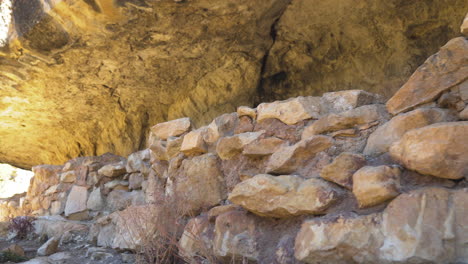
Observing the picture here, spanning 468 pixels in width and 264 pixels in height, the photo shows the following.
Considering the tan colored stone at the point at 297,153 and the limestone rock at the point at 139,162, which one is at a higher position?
the limestone rock at the point at 139,162

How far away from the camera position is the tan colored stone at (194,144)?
2131mm

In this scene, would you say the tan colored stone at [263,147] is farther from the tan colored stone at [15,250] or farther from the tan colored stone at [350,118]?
the tan colored stone at [15,250]

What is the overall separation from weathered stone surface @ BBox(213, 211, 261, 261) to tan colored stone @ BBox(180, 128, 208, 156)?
0.50 meters

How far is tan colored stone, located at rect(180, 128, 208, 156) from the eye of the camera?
2131 millimetres

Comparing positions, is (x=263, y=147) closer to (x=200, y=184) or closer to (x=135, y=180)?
(x=200, y=184)

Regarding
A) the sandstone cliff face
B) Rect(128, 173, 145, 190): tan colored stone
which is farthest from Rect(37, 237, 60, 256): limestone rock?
the sandstone cliff face

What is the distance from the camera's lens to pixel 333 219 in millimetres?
1321

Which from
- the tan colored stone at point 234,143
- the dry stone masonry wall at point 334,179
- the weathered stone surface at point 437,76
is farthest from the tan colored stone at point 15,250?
the weathered stone surface at point 437,76

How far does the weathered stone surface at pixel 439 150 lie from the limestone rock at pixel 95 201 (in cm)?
275

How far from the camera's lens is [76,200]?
11.7 ft

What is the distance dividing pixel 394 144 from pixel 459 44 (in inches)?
15.1

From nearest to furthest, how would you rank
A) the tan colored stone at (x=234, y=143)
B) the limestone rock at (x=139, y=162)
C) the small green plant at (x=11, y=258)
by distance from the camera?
the tan colored stone at (x=234, y=143), the small green plant at (x=11, y=258), the limestone rock at (x=139, y=162)

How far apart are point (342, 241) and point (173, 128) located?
1.41 meters

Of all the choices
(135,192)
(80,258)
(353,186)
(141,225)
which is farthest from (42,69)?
(353,186)
